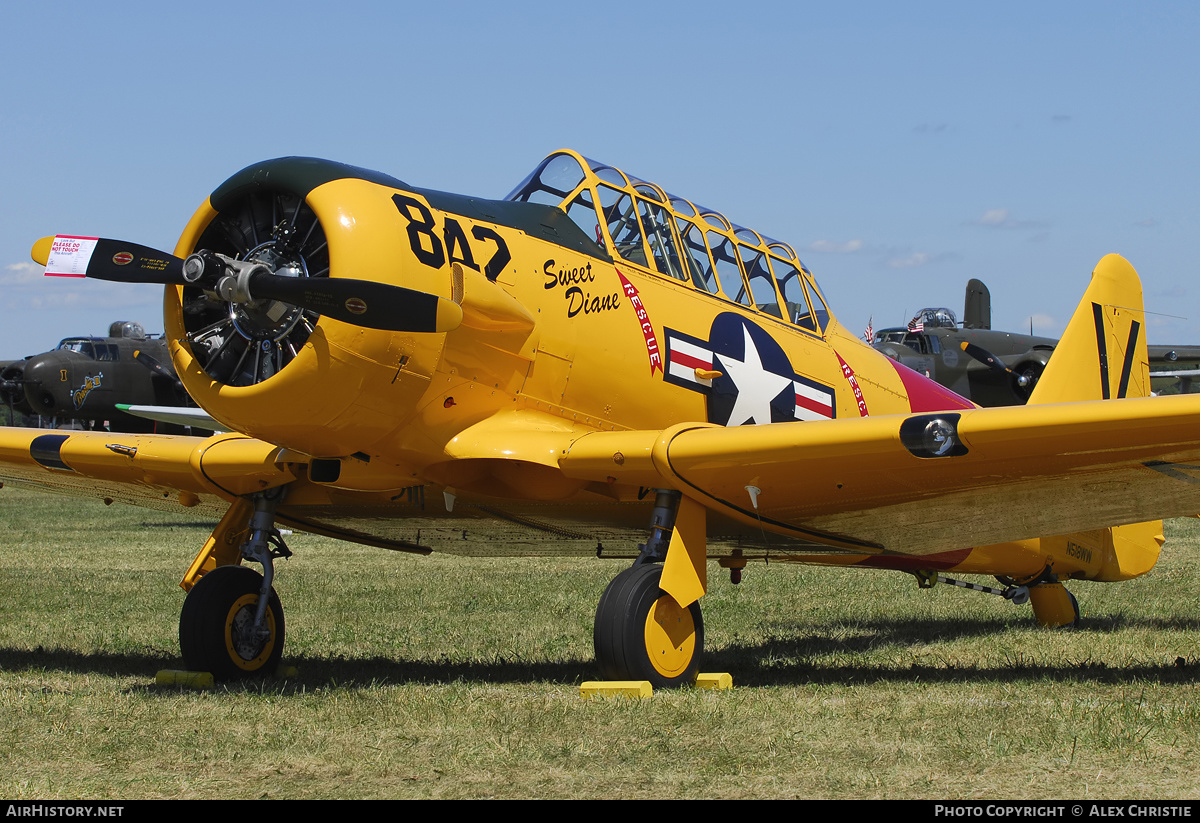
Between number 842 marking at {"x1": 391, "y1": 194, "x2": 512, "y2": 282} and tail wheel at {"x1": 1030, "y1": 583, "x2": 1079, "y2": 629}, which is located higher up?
number 842 marking at {"x1": 391, "y1": 194, "x2": 512, "y2": 282}

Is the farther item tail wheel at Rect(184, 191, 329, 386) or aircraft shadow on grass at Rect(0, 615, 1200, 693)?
aircraft shadow on grass at Rect(0, 615, 1200, 693)

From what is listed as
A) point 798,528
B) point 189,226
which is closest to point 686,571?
point 798,528

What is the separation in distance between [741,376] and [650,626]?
7.28ft

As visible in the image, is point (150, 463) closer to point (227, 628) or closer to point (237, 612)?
point (237, 612)

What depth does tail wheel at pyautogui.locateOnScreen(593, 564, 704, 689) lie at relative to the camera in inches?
261

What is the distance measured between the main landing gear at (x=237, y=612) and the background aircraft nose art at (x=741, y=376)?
2.76 metres

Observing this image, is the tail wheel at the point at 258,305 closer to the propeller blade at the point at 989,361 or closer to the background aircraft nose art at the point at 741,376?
the background aircraft nose art at the point at 741,376

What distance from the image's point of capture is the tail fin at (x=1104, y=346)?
34.6 feet

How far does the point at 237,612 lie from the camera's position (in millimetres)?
7762

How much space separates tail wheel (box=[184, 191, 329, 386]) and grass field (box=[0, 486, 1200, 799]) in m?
1.78

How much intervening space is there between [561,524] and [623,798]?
154 inches

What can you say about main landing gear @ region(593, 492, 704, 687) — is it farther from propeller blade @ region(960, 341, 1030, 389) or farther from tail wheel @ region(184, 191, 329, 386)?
propeller blade @ region(960, 341, 1030, 389)

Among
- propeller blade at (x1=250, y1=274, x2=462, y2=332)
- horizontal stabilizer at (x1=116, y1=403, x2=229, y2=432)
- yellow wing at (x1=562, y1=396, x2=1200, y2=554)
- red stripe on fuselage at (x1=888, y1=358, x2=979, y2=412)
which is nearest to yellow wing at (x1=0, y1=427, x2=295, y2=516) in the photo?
propeller blade at (x1=250, y1=274, x2=462, y2=332)

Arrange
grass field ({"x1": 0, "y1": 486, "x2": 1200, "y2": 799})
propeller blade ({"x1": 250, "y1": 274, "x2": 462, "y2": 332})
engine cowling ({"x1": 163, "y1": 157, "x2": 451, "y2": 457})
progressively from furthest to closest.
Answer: engine cowling ({"x1": 163, "y1": 157, "x2": 451, "y2": 457}) < propeller blade ({"x1": 250, "y1": 274, "x2": 462, "y2": 332}) < grass field ({"x1": 0, "y1": 486, "x2": 1200, "y2": 799})
